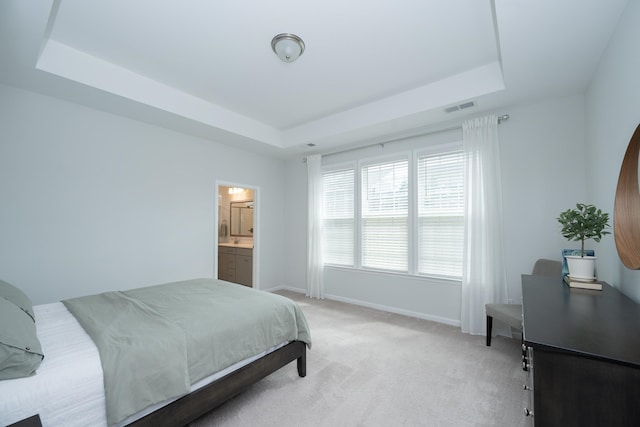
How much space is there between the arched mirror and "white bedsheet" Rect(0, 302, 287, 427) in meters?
2.76

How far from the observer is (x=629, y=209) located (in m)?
1.60

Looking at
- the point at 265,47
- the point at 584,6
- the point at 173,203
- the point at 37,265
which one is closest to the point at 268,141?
the point at 173,203

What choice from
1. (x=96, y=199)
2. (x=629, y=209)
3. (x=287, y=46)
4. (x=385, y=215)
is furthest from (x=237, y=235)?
(x=629, y=209)

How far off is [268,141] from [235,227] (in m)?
2.65

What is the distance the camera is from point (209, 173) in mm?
4227

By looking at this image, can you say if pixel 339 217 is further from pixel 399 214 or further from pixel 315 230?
pixel 399 214

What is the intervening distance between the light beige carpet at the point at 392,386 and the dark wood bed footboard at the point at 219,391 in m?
0.20

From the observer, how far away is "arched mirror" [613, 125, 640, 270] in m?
1.51

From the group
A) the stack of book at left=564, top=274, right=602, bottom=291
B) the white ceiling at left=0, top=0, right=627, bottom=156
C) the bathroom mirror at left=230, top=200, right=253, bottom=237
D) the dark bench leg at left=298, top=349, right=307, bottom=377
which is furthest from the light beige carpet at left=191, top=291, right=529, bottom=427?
the bathroom mirror at left=230, top=200, right=253, bottom=237

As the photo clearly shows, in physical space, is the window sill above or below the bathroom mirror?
below

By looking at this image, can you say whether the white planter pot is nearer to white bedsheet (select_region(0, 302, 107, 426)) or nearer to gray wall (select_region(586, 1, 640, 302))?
gray wall (select_region(586, 1, 640, 302))

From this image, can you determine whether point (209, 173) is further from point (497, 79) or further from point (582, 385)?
point (582, 385)

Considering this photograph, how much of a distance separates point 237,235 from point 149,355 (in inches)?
193

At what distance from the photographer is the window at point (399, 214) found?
3.57 metres
